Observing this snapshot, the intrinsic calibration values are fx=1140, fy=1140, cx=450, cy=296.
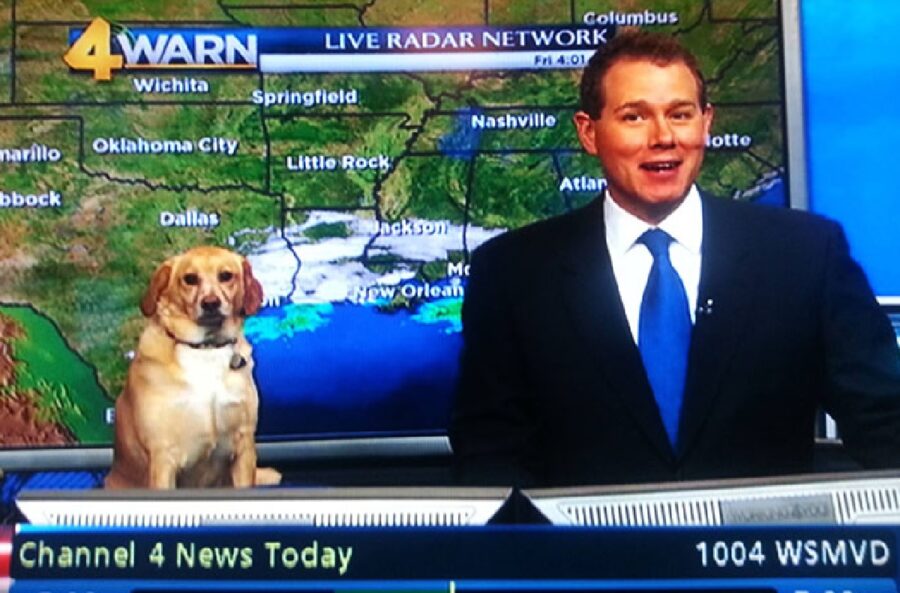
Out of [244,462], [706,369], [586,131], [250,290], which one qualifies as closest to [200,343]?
[250,290]

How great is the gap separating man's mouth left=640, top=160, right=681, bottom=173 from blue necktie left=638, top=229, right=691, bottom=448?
0.49ft

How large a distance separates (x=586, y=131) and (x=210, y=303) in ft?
2.66

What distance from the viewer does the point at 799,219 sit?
7.30ft

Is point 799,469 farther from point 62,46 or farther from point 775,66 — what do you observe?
point 62,46

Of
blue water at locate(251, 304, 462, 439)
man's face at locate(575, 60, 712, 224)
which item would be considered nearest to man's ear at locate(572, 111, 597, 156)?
man's face at locate(575, 60, 712, 224)

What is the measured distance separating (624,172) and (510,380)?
0.46 m

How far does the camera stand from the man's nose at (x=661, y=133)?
7.16 feet

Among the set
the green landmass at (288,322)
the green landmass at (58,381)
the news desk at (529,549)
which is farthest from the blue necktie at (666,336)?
the green landmass at (58,381)

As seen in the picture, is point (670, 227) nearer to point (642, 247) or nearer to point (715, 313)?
point (642, 247)

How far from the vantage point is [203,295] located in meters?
2.23

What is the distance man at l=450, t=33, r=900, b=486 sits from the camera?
7.07 feet

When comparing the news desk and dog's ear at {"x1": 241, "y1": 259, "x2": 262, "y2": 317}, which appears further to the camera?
dog's ear at {"x1": 241, "y1": 259, "x2": 262, "y2": 317}

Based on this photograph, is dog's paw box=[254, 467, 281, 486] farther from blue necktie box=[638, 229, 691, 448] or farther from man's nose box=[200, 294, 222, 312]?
blue necktie box=[638, 229, 691, 448]

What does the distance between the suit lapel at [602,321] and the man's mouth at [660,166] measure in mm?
118
